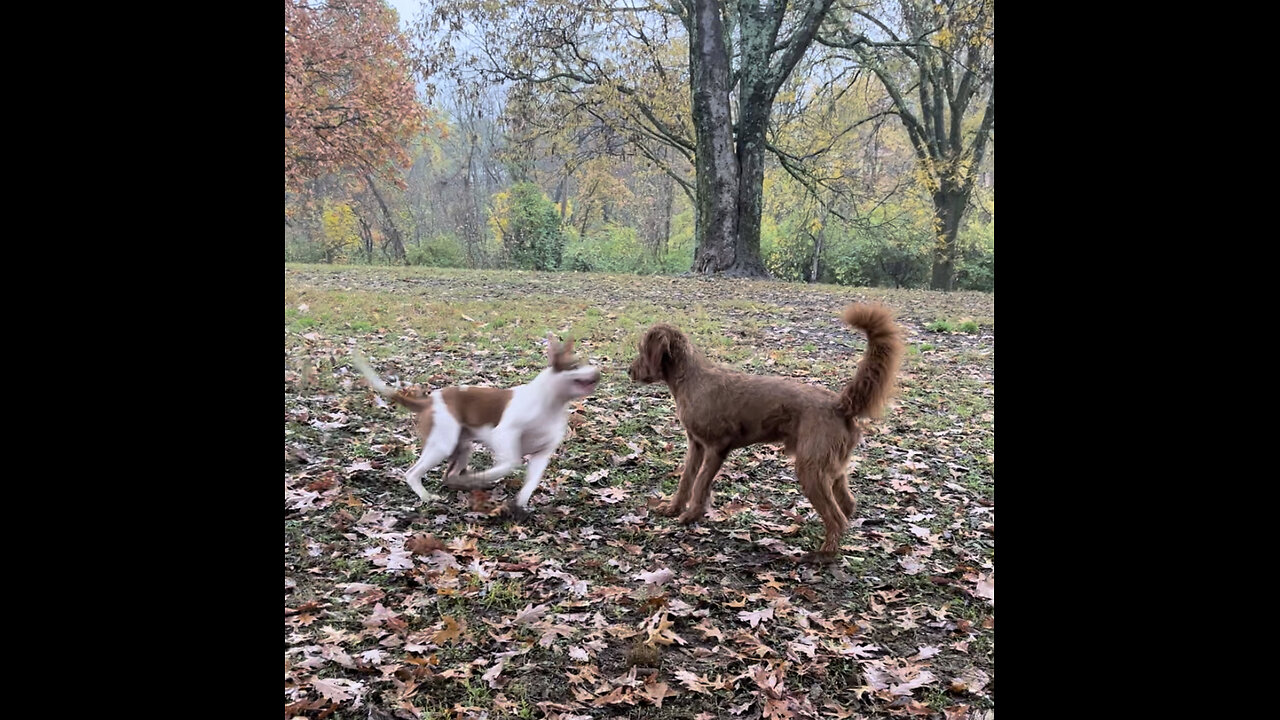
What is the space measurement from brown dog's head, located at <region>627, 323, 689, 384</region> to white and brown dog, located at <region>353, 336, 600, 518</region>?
0.81 ft

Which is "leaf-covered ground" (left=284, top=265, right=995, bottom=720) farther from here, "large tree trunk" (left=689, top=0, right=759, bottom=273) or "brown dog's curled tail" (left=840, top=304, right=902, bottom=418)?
"large tree trunk" (left=689, top=0, right=759, bottom=273)

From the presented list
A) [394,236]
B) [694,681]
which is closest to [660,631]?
[694,681]

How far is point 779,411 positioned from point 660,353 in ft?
2.08

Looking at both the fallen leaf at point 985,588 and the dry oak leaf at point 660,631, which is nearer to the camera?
the dry oak leaf at point 660,631

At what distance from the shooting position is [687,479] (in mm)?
3645

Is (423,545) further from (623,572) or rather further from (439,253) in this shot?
(439,253)

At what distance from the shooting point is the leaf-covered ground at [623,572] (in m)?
2.33

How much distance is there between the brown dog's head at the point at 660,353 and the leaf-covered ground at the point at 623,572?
2.46ft

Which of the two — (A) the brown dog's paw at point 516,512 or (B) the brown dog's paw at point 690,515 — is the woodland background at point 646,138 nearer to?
(B) the brown dog's paw at point 690,515

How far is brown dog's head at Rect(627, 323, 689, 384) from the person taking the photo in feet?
11.4

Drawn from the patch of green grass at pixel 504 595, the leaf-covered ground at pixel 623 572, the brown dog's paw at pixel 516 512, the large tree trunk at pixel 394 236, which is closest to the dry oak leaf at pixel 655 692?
the leaf-covered ground at pixel 623 572

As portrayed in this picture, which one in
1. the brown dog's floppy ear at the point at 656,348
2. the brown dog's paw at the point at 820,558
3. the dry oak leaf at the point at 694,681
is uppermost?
the brown dog's floppy ear at the point at 656,348

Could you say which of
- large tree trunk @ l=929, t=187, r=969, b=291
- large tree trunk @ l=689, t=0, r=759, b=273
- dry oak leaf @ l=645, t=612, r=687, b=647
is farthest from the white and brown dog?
large tree trunk @ l=929, t=187, r=969, b=291
